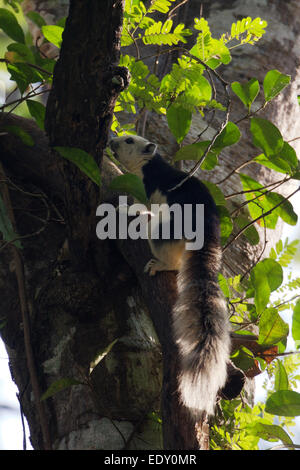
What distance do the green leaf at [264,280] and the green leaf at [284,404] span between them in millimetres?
518

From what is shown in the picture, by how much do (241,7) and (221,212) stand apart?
6.63 feet

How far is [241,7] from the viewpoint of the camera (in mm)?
4055

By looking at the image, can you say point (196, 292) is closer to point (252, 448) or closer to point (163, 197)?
point (252, 448)

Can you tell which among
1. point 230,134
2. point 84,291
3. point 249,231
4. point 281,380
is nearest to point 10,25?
point 230,134

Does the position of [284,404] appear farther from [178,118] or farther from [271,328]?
[178,118]

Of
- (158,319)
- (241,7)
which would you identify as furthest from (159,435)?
(241,7)

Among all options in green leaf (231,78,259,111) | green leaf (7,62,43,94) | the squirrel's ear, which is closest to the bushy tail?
green leaf (231,78,259,111)

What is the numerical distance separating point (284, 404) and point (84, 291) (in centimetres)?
99

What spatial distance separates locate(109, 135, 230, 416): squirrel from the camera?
1.80m

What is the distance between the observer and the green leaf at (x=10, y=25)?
99.6 inches

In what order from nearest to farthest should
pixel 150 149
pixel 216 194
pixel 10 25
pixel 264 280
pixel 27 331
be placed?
pixel 27 331 → pixel 10 25 → pixel 264 280 → pixel 216 194 → pixel 150 149

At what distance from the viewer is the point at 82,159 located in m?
2.05

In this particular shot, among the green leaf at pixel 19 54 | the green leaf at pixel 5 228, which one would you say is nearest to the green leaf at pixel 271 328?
the green leaf at pixel 5 228

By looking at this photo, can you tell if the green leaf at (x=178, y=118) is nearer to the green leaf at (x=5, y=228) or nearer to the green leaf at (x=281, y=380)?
the green leaf at (x=5, y=228)
